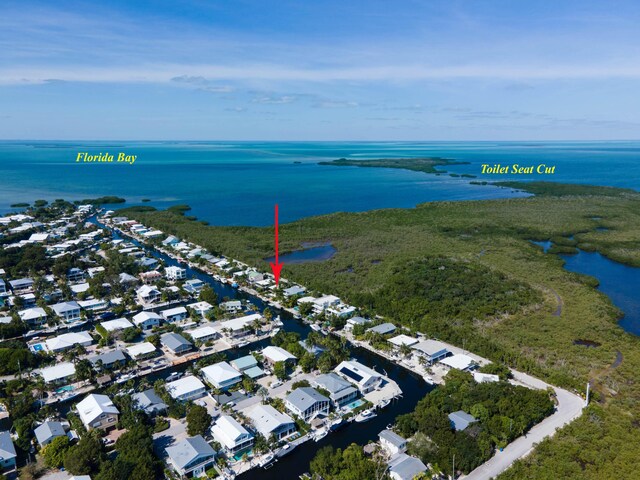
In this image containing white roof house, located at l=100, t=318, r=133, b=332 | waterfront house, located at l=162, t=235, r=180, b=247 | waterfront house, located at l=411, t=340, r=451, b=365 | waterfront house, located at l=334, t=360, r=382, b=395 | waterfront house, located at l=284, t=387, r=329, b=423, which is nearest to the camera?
waterfront house, located at l=284, t=387, r=329, b=423

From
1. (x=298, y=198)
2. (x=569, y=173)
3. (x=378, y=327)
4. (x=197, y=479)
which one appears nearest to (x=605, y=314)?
(x=378, y=327)

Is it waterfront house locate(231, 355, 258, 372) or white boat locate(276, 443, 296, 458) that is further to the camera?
waterfront house locate(231, 355, 258, 372)

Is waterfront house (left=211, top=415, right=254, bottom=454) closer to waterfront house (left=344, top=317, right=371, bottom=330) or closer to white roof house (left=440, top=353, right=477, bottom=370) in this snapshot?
waterfront house (left=344, top=317, right=371, bottom=330)

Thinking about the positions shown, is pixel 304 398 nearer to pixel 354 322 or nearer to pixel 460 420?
pixel 460 420

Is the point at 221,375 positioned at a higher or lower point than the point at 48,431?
higher

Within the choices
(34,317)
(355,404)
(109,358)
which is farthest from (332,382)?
(34,317)

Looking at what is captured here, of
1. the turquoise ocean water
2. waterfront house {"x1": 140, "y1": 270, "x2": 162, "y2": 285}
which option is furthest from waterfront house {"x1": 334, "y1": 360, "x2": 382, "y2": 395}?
the turquoise ocean water
